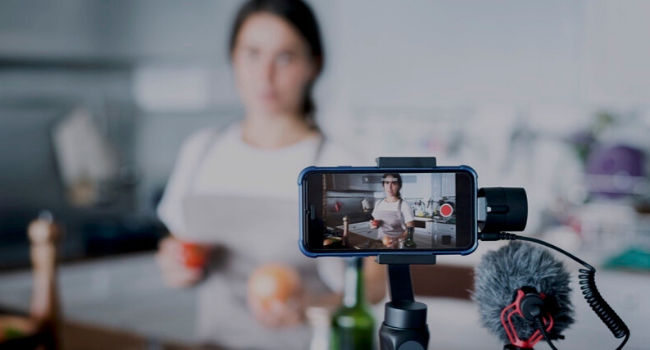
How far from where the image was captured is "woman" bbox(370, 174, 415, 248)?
367mm

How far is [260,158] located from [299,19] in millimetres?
367

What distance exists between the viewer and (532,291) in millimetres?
364

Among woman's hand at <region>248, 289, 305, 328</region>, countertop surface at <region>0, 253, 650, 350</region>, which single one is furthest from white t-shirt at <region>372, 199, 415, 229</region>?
countertop surface at <region>0, 253, 650, 350</region>

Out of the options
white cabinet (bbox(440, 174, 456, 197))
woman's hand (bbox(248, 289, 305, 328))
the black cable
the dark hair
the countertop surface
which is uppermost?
the dark hair

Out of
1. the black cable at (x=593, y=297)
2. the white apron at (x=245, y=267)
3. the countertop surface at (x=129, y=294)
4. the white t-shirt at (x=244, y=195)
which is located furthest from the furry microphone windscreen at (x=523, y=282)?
the countertop surface at (x=129, y=294)

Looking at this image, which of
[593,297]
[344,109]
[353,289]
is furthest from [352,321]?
[344,109]

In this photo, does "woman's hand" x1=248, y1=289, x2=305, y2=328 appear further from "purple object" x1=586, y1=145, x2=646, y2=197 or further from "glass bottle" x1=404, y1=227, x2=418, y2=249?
"purple object" x1=586, y1=145, x2=646, y2=197

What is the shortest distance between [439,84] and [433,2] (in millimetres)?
251

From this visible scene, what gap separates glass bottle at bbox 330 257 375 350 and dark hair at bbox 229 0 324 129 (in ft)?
3.43

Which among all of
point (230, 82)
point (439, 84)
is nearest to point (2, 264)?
point (230, 82)

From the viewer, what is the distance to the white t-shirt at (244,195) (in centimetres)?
161

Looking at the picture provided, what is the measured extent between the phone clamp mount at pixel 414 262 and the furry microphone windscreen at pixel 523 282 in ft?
0.05

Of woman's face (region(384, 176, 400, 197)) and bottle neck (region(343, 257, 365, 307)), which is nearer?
woman's face (region(384, 176, 400, 197))

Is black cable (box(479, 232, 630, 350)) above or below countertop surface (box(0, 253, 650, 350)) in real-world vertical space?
above
